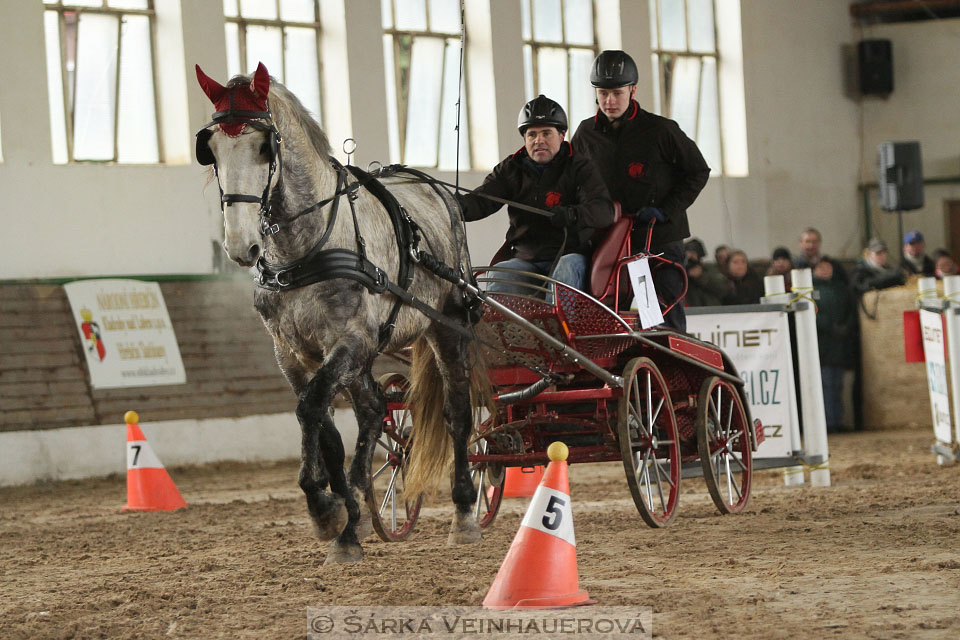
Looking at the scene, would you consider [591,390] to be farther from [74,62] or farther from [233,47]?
[233,47]

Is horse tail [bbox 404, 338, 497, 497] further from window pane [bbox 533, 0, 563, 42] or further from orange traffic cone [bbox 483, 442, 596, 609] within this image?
window pane [bbox 533, 0, 563, 42]

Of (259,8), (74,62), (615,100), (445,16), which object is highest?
(445,16)

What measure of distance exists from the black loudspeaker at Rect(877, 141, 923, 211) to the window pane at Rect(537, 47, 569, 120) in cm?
396

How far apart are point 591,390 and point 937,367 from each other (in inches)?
175

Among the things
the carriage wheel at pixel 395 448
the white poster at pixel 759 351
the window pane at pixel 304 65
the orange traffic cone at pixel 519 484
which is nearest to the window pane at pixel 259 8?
the window pane at pixel 304 65

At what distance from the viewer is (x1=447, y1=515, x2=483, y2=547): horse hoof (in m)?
6.23

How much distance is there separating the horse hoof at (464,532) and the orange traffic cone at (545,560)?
181cm

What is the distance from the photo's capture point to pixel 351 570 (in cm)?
525

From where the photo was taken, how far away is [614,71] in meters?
6.78

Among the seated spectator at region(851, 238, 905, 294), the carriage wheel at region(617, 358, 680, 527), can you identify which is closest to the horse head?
the carriage wheel at region(617, 358, 680, 527)

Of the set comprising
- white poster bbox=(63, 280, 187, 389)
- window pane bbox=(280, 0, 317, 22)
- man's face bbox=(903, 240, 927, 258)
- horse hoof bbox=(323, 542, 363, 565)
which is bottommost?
horse hoof bbox=(323, 542, 363, 565)

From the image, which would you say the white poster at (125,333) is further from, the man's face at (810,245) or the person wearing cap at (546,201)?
the man's face at (810,245)

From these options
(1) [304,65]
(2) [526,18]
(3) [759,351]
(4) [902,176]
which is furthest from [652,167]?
(4) [902,176]

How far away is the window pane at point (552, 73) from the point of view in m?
15.2
